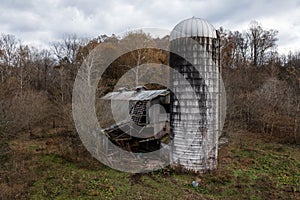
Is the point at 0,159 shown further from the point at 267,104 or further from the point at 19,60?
the point at 19,60

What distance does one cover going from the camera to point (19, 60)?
30094mm

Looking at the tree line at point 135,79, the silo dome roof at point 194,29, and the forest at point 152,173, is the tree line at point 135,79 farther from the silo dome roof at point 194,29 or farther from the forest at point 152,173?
the silo dome roof at point 194,29

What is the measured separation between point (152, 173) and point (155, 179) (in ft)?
1.81

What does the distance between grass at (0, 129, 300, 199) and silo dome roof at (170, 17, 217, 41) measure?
18.5ft

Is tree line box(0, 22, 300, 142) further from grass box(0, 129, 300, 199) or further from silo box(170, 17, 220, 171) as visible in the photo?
silo box(170, 17, 220, 171)

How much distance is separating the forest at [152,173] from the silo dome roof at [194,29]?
164cm

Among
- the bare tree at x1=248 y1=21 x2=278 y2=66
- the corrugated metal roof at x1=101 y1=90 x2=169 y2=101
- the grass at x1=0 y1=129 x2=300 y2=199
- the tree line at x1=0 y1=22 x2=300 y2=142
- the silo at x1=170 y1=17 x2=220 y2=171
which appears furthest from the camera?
the bare tree at x1=248 y1=21 x2=278 y2=66

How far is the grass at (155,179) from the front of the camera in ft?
24.0

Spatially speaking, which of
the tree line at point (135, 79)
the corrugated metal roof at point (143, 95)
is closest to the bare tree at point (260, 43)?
the tree line at point (135, 79)

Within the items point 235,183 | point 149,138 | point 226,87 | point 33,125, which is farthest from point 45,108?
point 235,183

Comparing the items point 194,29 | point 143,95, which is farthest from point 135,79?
point 194,29

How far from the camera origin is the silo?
30.0ft

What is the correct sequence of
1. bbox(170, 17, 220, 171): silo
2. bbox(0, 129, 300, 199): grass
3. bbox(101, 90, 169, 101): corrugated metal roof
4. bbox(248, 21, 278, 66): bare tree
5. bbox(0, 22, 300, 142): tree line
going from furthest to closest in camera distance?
bbox(248, 21, 278, 66): bare tree, bbox(0, 22, 300, 142): tree line, bbox(101, 90, 169, 101): corrugated metal roof, bbox(170, 17, 220, 171): silo, bbox(0, 129, 300, 199): grass

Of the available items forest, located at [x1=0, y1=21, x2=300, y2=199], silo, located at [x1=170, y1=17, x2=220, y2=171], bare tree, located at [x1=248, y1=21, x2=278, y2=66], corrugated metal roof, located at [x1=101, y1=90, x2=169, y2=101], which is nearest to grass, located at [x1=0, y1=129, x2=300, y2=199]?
forest, located at [x1=0, y1=21, x2=300, y2=199]
